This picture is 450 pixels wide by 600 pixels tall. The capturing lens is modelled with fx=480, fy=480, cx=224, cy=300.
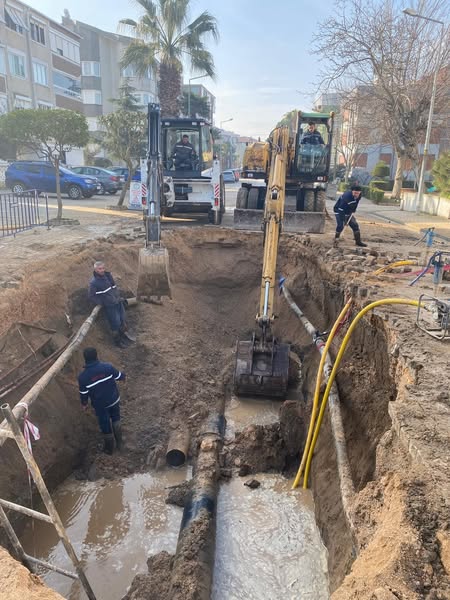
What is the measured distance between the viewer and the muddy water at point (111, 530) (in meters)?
5.22

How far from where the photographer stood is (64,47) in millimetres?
37500

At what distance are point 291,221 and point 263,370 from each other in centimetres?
721

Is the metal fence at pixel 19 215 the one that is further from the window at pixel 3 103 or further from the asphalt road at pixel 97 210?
the window at pixel 3 103

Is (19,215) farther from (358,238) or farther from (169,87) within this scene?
(169,87)

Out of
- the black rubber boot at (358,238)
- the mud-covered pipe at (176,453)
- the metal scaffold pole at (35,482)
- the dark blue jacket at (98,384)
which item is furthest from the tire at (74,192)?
the metal scaffold pole at (35,482)

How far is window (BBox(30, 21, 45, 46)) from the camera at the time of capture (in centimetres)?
3258

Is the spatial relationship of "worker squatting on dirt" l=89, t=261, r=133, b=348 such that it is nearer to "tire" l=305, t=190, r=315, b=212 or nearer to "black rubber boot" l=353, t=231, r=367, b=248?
"black rubber boot" l=353, t=231, r=367, b=248

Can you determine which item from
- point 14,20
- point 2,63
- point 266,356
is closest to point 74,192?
Result: point 2,63

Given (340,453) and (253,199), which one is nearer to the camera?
(340,453)

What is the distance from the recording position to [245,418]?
831 cm

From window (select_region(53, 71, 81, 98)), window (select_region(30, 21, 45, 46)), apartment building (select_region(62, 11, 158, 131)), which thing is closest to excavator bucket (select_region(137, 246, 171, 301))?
window (select_region(30, 21, 45, 46))

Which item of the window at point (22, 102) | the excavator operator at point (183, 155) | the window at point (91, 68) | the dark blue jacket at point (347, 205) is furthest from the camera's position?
the window at point (91, 68)

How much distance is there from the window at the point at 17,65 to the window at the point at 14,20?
156cm

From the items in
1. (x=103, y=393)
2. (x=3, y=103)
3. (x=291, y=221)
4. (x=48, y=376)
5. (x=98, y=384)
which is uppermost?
(x=3, y=103)
